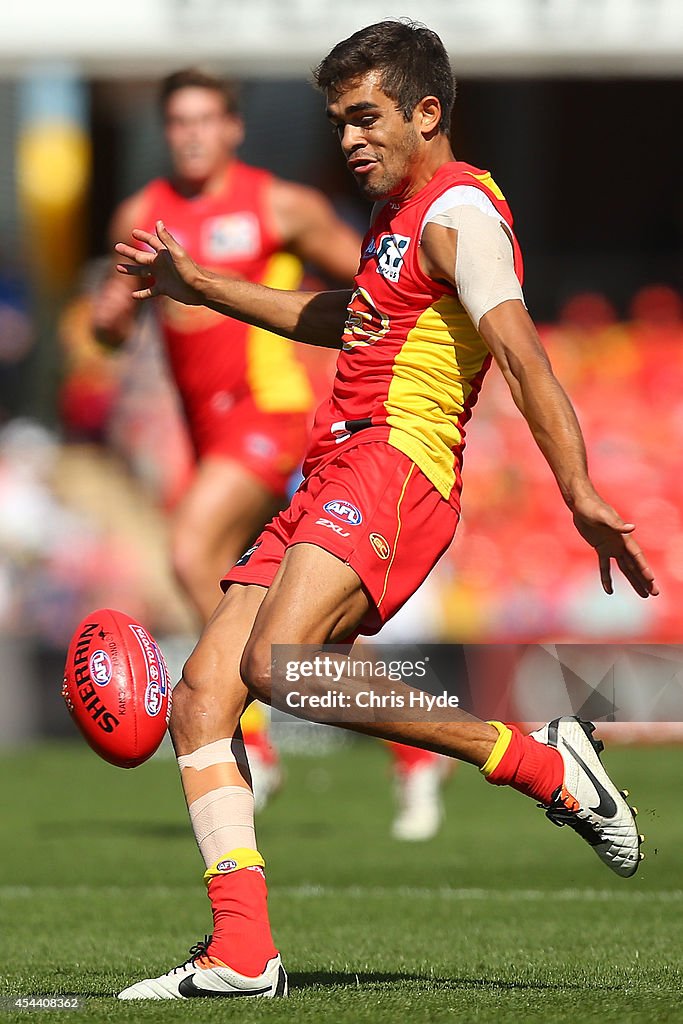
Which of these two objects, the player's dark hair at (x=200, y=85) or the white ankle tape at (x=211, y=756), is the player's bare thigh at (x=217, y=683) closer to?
the white ankle tape at (x=211, y=756)

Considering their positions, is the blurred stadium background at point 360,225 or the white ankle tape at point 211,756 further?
the blurred stadium background at point 360,225

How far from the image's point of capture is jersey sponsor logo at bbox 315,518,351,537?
13.6ft

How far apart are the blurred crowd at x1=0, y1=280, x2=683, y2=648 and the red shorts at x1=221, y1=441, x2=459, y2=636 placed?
7481mm

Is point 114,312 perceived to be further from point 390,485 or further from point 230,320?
point 390,485

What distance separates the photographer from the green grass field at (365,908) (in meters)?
4.04

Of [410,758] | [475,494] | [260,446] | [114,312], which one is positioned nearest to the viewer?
[114,312]

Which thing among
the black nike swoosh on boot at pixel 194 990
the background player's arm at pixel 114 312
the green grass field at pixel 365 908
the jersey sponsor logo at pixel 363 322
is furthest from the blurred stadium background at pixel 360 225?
the black nike swoosh on boot at pixel 194 990

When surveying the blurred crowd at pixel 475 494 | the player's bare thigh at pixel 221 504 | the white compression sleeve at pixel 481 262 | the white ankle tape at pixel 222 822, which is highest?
the white compression sleeve at pixel 481 262

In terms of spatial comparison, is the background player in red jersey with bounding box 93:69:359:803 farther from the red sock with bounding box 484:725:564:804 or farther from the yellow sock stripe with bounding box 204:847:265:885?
the red sock with bounding box 484:725:564:804

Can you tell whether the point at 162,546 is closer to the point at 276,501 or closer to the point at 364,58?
the point at 276,501

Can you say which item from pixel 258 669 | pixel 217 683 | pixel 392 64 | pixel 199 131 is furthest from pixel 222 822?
pixel 199 131

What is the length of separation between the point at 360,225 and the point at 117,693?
12.0 metres

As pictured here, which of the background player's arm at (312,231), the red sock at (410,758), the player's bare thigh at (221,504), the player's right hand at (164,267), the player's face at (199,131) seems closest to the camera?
the player's right hand at (164,267)

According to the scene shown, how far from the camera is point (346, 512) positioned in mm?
4172
